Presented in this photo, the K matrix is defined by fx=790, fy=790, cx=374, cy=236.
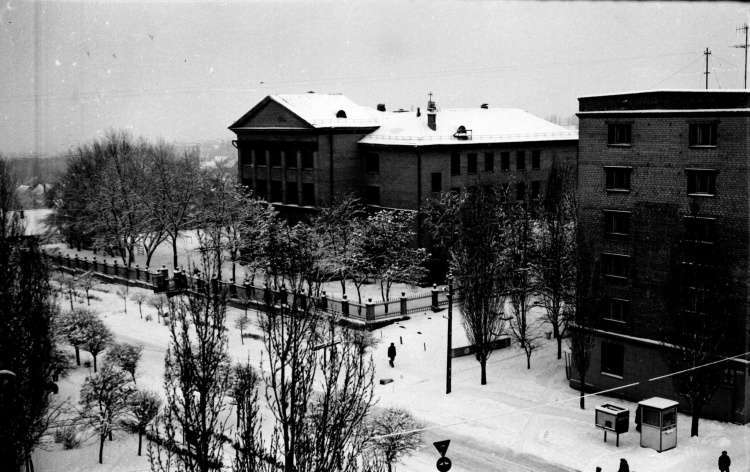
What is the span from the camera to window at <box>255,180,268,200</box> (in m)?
58.1

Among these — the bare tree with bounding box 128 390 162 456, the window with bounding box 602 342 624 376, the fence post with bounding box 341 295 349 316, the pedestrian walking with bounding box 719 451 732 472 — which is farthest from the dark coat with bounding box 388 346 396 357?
the pedestrian walking with bounding box 719 451 732 472

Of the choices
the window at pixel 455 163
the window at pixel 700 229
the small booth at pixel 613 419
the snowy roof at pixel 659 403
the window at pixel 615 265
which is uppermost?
the window at pixel 455 163

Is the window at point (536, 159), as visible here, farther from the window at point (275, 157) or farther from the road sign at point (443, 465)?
the road sign at point (443, 465)

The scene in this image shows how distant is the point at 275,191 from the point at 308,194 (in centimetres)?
372

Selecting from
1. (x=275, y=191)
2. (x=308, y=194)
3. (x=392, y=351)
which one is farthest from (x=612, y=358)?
(x=275, y=191)

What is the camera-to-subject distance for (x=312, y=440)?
15.3m

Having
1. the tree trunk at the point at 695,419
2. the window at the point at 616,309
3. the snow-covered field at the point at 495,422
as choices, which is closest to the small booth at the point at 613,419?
the snow-covered field at the point at 495,422

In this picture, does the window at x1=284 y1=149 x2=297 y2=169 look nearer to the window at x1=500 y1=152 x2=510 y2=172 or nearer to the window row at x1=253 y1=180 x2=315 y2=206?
the window row at x1=253 y1=180 x2=315 y2=206

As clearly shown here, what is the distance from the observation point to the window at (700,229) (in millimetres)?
27078

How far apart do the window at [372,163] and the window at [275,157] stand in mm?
6804

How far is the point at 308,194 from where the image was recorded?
54.8m

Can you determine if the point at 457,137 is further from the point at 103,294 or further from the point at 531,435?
the point at 531,435

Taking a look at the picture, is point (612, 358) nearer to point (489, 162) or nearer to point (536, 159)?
point (489, 162)

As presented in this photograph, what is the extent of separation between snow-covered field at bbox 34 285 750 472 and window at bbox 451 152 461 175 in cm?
1590
